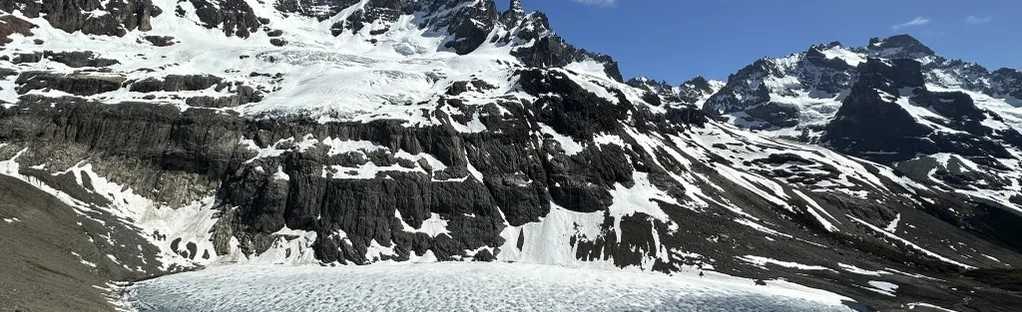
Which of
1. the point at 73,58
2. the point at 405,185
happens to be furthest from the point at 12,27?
the point at 405,185

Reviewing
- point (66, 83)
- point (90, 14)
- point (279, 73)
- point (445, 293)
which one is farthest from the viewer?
point (90, 14)

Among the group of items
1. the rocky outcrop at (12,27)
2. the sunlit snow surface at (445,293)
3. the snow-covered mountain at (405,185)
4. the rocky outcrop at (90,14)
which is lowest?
the sunlit snow surface at (445,293)

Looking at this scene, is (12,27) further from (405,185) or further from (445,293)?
(445,293)

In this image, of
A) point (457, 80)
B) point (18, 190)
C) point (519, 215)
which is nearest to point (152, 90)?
point (18, 190)

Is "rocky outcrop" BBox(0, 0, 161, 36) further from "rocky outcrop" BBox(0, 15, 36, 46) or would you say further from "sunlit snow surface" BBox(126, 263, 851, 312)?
"sunlit snow surface" BBox(126, 263, 851, 312)

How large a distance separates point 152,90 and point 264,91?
2095 cm

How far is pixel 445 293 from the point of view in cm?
5556

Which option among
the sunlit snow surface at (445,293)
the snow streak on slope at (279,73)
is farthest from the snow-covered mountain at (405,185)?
the sunlit snow surface at (445,293)

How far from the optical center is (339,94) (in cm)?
13750

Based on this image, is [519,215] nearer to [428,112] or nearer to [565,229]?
[565,229]

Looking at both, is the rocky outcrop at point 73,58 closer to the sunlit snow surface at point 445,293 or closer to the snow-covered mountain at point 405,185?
the snow-covered mountain at point 405,185

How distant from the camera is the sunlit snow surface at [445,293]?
167 ft

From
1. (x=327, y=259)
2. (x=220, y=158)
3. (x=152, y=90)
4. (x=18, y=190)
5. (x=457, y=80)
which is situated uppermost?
(x=457, y=80)

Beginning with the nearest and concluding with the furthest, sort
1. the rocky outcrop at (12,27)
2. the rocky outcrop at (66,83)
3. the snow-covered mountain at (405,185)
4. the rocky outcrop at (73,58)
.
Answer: the snow-covered mountain at (405,185), the rocky outcrop at (66,83), the rocky outcrop at (73,58), the rocky outcrop at (12,27)
